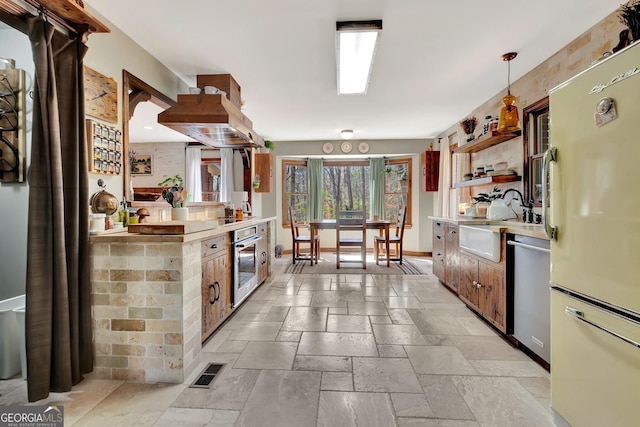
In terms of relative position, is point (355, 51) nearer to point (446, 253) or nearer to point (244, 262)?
point (244, 262)

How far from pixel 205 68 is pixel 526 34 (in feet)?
9.34

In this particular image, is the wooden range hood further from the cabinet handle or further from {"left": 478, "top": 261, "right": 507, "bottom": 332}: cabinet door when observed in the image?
{"left": 478, "top": 261, "right": 507, "bottom": 332}: cabinet door

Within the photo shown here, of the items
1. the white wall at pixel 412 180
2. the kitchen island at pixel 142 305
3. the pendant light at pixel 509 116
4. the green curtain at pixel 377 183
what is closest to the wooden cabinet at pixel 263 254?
the kitchen island at pixel 142 305

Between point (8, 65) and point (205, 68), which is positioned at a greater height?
point (205, 68)

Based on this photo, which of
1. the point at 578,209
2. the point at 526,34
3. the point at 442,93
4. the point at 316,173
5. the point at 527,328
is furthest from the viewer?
the point at 316,173

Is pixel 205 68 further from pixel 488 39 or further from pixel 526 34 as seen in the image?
pixel 526 34

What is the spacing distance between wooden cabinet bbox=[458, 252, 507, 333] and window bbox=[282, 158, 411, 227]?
352 cm

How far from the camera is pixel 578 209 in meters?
1.30

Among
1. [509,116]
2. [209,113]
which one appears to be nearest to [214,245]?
[209,113]

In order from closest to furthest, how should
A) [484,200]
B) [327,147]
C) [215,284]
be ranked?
1. [215,284]
2. [484,200]
3. [327,147]

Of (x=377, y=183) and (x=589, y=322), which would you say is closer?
(x=589, y=322)

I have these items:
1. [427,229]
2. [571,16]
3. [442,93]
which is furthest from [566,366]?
[427,229]

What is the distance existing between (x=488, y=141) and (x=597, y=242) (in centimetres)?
280

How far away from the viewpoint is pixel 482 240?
2.70 meters
